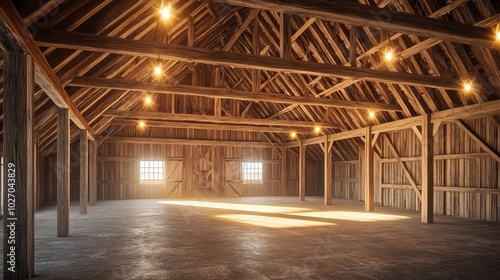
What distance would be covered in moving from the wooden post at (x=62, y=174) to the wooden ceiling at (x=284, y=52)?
1.71 feet

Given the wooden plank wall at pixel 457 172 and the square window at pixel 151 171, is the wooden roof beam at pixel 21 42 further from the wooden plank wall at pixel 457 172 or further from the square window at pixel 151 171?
the square window at pixel 151 171

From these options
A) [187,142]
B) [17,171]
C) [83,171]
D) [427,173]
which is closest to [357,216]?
[427,173]

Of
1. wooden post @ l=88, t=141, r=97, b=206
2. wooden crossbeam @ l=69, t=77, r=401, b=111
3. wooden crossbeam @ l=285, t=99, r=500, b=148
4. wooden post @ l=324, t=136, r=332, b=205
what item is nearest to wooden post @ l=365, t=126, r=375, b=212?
wooden crossbeam @ l=285, t=99, r=500, b=148

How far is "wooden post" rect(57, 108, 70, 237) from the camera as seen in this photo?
798 centimetres

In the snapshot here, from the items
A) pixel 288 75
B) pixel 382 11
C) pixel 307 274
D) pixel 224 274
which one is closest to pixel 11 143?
pixel 224 274

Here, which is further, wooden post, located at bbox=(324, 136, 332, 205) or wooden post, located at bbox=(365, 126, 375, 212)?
wooden post, located at bbox=(324, 136, 332, 205)

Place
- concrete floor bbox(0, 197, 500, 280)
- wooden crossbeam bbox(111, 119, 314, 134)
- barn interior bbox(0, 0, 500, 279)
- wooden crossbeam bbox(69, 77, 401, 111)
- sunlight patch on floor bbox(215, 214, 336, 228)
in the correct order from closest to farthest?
barn interior bbox(0, 0, 500, 279)
concrete floor bbox(0, 197, 500, 280)
wooden crossbeam bbox(69, 77, 401, 111)
sunlight patch on floor bbox(215, 214, 336, 228)
wooden crossbeam bbox(111, 119, 314, 134)

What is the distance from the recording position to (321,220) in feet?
35.4

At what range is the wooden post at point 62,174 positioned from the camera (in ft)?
→ 26.2

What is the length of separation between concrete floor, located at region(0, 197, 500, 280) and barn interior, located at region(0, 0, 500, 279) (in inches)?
2.2

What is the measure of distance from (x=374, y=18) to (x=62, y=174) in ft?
24.2

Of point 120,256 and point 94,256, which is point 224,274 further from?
point 94,256

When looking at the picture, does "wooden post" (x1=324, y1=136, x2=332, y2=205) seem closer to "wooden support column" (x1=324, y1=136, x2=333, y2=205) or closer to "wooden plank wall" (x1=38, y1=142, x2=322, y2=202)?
"wooden support column" (x1=324, y1=136, x2=333, y2=205)

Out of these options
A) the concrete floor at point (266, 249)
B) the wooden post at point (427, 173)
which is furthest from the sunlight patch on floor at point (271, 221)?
the wooden post at point (427, 173)
